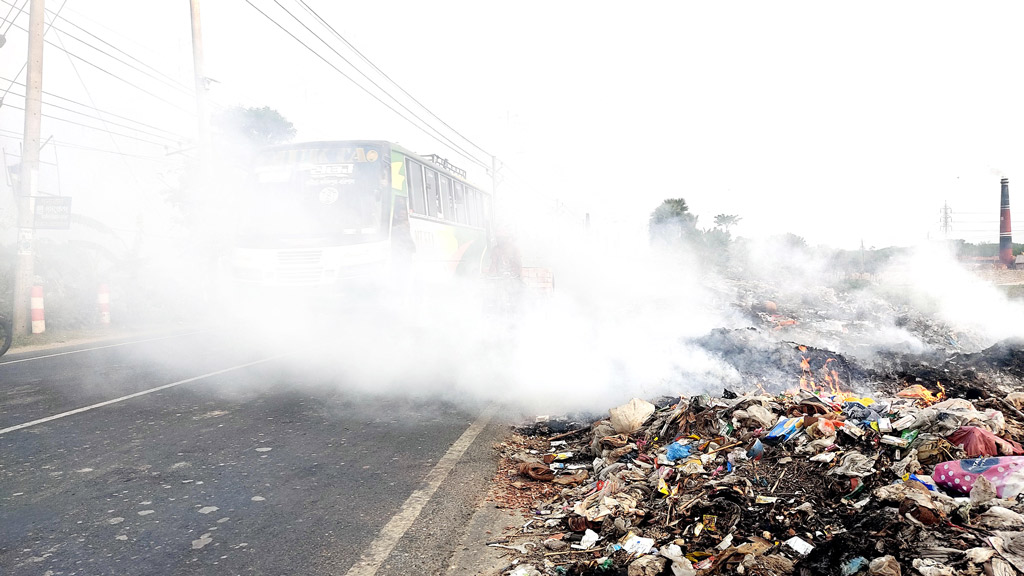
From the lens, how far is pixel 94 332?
1307 centimetres

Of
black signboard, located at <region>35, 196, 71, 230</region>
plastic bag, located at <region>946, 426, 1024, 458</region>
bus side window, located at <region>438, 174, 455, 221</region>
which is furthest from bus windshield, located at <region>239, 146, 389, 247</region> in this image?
plastic bag, located at <region>946, 426, 1024, 458</region>

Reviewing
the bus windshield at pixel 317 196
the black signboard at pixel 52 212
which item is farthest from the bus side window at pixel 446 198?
the black signboard at pixel 52 212

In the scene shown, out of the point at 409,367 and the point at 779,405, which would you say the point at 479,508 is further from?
the point at 409,367

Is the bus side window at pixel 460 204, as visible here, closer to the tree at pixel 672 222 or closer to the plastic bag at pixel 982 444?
the plastic bag at pixel 982 444

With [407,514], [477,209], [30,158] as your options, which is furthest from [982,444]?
[30,158]

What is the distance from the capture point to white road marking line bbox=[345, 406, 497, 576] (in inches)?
109

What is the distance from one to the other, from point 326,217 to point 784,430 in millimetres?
7513

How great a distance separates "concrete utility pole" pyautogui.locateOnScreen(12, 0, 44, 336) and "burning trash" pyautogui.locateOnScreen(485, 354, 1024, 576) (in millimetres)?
11522

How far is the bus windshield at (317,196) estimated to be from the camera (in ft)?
30.1

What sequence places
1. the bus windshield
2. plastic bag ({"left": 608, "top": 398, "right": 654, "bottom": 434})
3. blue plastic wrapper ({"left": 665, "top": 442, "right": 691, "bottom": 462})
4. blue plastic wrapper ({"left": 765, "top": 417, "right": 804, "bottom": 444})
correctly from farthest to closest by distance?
the bus windshield < plastic bag ({"left": 608, "top": 398, "right": 654, "bottom": 434}) < blue plastic wrapper ({"left": 665, "top": 442, "right": 691, "bottom": 462}) < blue plastic wrapper ({"left": 765, "top": 417, "right": 804, "bottom": 444})

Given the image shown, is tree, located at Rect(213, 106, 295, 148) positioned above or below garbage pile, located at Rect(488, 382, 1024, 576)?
above

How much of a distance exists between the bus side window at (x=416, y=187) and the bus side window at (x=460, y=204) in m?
2.34

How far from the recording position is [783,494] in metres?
3.03

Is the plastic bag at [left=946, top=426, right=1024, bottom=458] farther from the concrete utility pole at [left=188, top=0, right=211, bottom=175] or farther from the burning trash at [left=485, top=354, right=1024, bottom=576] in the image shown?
the concrete utility pole at [left=188, top=0, right=211, bottom=175]
